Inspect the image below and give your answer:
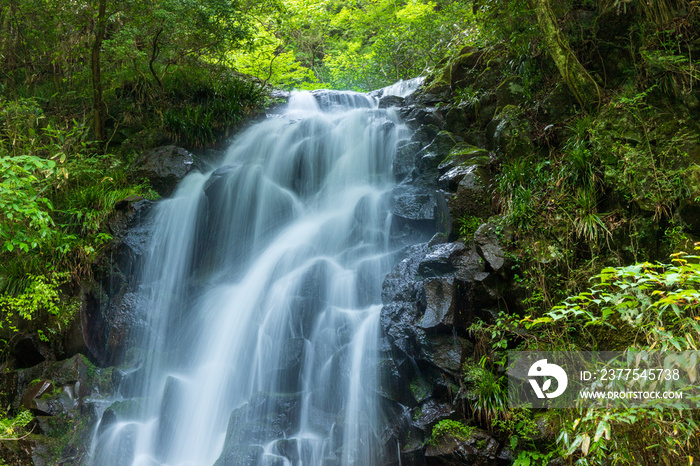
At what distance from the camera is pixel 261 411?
212 inches

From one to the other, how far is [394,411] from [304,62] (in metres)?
17.8

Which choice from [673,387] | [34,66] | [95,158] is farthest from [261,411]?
[34,66]

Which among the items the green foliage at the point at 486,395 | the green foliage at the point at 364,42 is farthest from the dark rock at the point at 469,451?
the green foliage at the point at 364,42

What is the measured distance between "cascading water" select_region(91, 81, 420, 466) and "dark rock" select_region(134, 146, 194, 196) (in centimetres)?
27

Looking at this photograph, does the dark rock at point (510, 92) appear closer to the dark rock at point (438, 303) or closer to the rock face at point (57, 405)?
the dark rock at point (438, 303)

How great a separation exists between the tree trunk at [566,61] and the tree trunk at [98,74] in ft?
25.0

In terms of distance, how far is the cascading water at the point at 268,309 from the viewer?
5.25m

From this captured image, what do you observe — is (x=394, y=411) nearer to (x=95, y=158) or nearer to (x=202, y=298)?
(x=202, y=298)

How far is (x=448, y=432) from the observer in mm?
4434

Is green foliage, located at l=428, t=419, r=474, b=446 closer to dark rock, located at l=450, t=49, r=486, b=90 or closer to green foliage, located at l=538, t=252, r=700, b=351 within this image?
green foliage, located at l=538, t=252, r=700, b=351

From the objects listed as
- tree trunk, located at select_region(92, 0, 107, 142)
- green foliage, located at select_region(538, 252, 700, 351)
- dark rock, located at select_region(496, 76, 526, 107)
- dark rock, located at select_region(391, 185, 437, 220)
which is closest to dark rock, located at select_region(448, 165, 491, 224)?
dark rock, located at select_region(391, 185, 437, 220)

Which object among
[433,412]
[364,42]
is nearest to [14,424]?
[433,412]

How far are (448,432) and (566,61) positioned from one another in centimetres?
503

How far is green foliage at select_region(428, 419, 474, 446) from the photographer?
4379 mm
